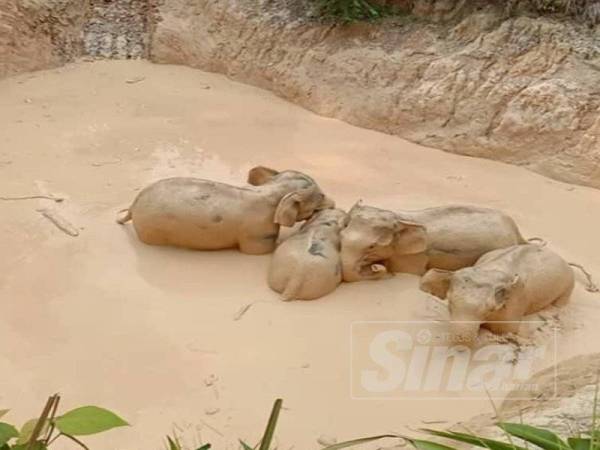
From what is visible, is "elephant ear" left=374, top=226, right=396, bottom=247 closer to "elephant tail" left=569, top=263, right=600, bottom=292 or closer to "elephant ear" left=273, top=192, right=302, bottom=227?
"elephant ear" left=273, top=192, right=302, bottom=227

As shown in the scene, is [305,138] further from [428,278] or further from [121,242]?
[428,278]

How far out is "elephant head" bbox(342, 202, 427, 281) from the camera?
2885mm

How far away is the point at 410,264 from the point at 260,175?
698mm

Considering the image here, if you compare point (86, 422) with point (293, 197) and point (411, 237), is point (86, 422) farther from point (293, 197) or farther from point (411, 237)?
point (293, 197)

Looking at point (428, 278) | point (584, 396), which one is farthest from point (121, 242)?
point (584, 396)

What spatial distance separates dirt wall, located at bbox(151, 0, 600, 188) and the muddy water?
0.40 ft

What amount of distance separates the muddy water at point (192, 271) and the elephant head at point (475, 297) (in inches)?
9.0

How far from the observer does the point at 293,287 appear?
9.29ft

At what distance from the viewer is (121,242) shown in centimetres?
318

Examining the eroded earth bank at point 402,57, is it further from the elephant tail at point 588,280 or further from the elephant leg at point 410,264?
the elephant leg at point 410,264

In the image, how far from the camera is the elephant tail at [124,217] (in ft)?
10.6

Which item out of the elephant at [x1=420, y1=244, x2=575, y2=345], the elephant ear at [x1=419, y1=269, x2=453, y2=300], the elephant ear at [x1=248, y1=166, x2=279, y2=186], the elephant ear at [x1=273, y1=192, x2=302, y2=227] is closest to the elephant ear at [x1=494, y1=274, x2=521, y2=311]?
the elephant at [x1=420, y1=244, x2=575, y2=345]

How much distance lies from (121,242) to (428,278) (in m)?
1.16

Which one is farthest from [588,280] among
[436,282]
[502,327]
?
[436,282]
